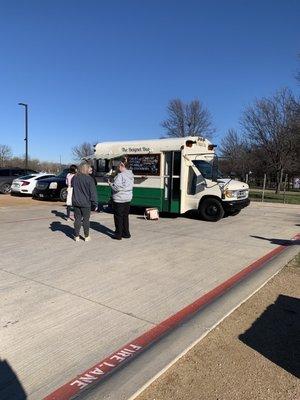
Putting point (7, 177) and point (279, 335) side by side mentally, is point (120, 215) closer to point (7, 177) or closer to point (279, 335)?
point (279, 335)

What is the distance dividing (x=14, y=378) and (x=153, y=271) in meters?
3.65

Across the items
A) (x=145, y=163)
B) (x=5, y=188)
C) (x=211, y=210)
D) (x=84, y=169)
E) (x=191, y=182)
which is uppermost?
(x=145, y=163)

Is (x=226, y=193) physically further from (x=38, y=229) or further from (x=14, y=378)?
(x=14, y=378)

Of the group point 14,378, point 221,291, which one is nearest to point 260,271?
point 221,291

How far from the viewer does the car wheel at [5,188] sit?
2581cm

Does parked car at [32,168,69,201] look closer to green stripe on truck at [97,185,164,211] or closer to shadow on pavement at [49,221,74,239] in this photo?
green stripe on truck at [97,185,164,211]

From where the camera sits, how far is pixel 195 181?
1387cm

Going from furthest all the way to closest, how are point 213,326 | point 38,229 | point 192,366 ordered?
point 38,229 < point 213,326 < point 192,366

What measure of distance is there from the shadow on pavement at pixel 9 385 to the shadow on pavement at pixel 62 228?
6.24m

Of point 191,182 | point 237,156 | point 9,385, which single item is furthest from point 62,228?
point 237,156

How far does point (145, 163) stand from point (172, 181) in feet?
4.17

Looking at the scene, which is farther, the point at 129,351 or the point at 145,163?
the point at 145,163

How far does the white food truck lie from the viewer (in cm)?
1373

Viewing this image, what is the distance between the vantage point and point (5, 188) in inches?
1020
